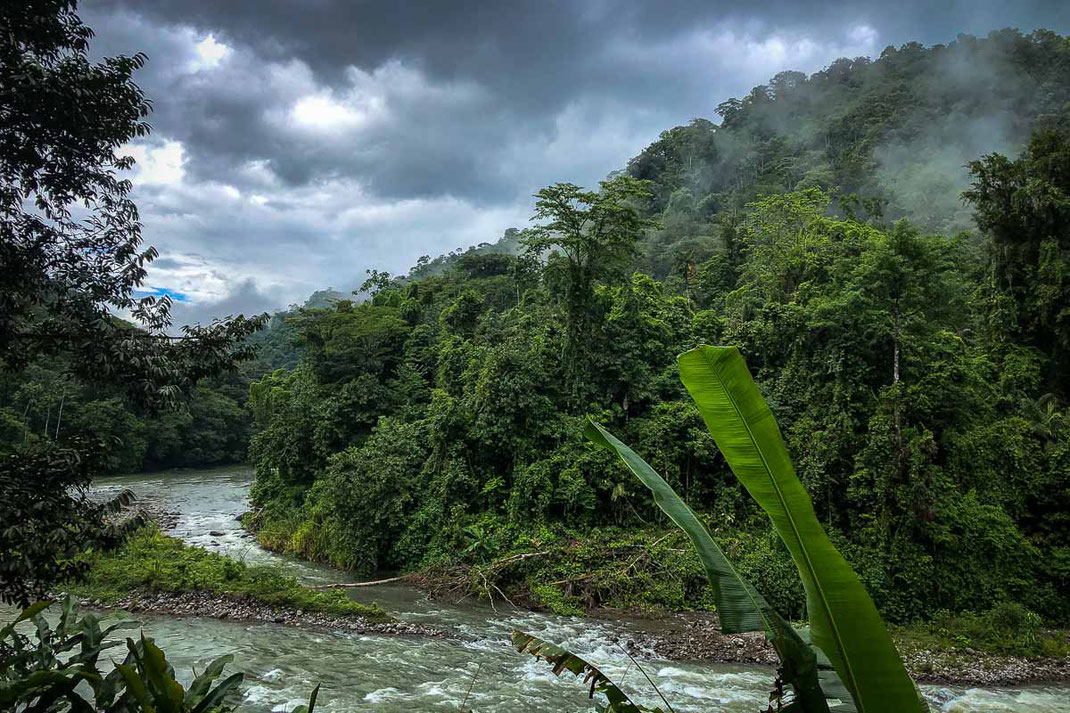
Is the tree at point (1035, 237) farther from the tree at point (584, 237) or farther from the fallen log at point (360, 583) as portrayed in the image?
the fallen log at point (360, 583)

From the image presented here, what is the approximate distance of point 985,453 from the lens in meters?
10.4

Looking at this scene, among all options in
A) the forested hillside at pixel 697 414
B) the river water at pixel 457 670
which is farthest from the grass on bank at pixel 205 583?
the forested hillside at pixel 697 414

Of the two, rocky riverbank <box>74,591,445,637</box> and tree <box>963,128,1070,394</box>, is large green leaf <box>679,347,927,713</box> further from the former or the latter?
tree <box>963,128,1070,394</box>

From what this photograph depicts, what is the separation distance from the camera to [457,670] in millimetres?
8016

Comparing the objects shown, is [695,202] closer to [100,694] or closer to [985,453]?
[985,453]

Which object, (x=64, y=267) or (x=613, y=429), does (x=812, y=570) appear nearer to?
(x=64, y=267)

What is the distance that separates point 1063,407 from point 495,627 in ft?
40.9

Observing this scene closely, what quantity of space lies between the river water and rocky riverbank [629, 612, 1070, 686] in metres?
0.22

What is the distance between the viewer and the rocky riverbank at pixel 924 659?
307 inches

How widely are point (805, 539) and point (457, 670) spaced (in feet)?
25.5

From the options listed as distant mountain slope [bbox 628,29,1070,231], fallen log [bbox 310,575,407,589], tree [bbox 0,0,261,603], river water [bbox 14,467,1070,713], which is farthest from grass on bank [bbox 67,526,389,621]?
distant mountain slope [bbox 628,29,1070,231]

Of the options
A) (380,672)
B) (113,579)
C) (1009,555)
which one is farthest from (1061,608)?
(113,579)

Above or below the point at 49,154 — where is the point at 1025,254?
above

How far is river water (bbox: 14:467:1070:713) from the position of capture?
6961 millimetres
